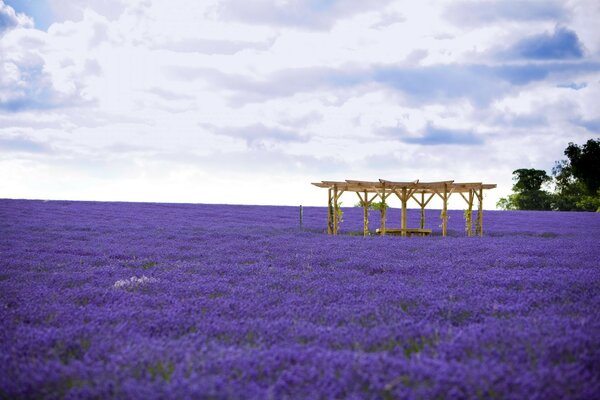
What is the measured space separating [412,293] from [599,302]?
7.18 ft

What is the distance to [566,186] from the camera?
2250 inches

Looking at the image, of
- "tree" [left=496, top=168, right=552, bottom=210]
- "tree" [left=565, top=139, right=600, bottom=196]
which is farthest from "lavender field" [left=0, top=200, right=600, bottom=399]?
"tree" [left=496, top=168, right=552, bottom=210]

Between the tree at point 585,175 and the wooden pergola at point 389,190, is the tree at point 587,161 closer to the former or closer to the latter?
the tree at point 585,175

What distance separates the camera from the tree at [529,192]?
5172cm

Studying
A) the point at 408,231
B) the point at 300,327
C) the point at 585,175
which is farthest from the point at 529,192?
the point at 300,327

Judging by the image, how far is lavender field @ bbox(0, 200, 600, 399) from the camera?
312 centimetres

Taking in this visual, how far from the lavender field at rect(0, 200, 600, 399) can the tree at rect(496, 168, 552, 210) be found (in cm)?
4684

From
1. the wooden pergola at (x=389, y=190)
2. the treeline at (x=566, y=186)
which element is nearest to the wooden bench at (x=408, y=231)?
the wooden pergola at (x=389, y=190)

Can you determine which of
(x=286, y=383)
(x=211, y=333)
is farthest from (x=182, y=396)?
(x=211, y=333)

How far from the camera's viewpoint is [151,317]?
495 cm

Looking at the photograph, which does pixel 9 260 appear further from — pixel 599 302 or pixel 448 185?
pixel 448 185

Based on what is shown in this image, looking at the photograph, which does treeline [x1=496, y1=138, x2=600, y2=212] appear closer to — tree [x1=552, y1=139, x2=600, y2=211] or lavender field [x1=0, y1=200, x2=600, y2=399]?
tree [x1=552, y1=139, x2=600, y2=211]

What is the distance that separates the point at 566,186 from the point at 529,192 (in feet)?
27.3

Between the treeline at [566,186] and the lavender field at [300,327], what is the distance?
41.1 metres
